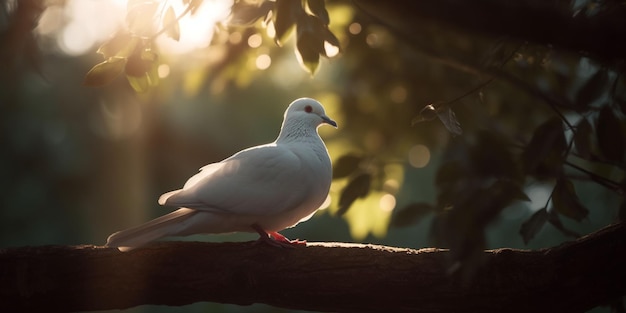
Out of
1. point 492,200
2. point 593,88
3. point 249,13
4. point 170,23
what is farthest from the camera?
point 249,13

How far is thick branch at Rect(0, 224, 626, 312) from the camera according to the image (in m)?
3.06

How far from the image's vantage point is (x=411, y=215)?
2268mm

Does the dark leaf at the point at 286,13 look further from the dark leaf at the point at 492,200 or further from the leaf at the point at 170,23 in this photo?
the dark leaf at the point at 492,200

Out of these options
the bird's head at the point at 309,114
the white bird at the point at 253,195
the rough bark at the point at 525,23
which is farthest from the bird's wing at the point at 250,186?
the rough bark at the point at 525,23

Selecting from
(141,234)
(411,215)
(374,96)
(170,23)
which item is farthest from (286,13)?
(374,96)

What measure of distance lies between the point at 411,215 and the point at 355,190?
3.72 ft

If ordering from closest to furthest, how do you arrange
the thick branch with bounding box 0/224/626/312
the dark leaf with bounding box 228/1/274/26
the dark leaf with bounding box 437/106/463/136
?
the dark leaf with bounding box 437/106/463/136, the dark leaf with bounding box 228/1/274/26, the thick branch with bounding box 0/224/626/312

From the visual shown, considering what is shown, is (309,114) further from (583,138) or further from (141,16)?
(583,138)

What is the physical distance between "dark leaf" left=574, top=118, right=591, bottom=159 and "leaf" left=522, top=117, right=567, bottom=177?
0.25 feet

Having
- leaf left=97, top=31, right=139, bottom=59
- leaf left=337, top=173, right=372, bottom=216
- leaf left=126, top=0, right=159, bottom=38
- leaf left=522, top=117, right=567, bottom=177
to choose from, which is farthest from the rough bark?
leaf left=337, top=173, right=372, bottom=216

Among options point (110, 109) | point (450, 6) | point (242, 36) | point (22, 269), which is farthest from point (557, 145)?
point (110, 109)

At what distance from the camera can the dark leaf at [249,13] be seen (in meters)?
2.48

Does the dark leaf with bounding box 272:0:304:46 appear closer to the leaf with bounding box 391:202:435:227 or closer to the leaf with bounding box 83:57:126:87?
the leaf with bounding box 83:57:126:87

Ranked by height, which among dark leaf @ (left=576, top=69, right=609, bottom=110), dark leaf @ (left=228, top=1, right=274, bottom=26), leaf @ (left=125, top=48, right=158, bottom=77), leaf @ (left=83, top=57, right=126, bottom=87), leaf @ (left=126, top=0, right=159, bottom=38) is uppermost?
dark leaf @ (left=228, top=1, right=274, bottom=26)
